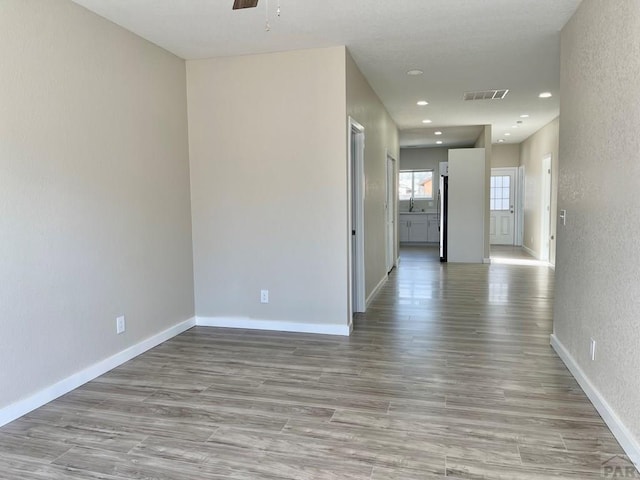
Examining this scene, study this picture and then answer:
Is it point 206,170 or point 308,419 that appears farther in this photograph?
point 206,170

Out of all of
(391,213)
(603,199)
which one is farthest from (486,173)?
(603,199)

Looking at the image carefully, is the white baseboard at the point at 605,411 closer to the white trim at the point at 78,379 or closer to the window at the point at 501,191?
the white trim at the point at 78,379

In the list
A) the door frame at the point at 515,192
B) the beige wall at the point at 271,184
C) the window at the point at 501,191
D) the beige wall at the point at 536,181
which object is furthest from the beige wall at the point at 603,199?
the window at the point at 501,191

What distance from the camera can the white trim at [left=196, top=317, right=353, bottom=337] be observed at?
4.08 m

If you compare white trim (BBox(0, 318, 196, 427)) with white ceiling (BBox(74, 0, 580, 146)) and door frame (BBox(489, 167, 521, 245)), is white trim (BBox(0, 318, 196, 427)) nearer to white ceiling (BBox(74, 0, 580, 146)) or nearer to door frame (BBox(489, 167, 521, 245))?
white ceiling (BBox(74, 0, 580, 146))

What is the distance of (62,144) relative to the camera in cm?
284

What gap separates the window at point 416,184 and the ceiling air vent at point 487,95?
19.4 feet

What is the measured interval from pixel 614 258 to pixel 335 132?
2.33 m

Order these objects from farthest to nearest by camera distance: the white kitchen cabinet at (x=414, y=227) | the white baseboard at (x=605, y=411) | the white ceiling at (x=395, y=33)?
1. the white kitchen cabinet at (x=414, y=227)
2. the white ceiling at (x=395, y=33)
3. the white baseboard at (x=605, y=411)

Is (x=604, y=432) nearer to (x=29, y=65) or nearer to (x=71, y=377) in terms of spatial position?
(x=71, y=377)

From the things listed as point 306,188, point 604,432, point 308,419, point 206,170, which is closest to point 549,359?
point 604,432

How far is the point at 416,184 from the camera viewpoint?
1202 centimetres

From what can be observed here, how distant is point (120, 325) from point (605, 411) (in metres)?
3.19

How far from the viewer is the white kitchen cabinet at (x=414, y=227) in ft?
38.7
